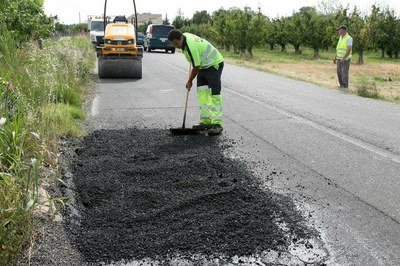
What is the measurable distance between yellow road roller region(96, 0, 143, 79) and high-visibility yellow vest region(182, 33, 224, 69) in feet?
24.3

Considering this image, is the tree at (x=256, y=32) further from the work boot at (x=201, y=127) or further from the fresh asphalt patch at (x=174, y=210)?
the fresh asphalt patch at (x=174, y=210)

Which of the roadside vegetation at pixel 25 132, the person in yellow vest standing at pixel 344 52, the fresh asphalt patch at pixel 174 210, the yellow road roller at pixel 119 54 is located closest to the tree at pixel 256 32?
the yellow road roller at pixel 119 54

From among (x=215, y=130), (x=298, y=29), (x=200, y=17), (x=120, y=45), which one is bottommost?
(x=215, y=130)

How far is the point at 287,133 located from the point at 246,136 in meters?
0.68

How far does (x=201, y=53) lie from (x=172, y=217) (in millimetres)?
3672

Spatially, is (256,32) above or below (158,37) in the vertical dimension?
above

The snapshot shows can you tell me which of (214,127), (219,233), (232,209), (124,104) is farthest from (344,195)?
(124,104)

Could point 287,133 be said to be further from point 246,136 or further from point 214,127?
point 214,127

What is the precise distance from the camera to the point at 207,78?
6957 millimetres

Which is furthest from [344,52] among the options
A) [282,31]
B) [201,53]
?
[282,31]

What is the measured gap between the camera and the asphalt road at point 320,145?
11.8 feet

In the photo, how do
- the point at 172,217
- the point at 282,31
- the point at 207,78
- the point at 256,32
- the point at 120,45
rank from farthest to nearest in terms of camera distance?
the point at 282,31 < the point at 256,32 < the point at 120,45 < the point at 207,78 < the point at 172,217

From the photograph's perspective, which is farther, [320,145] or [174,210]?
[320,145]

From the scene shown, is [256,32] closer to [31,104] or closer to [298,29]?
[298,29]
